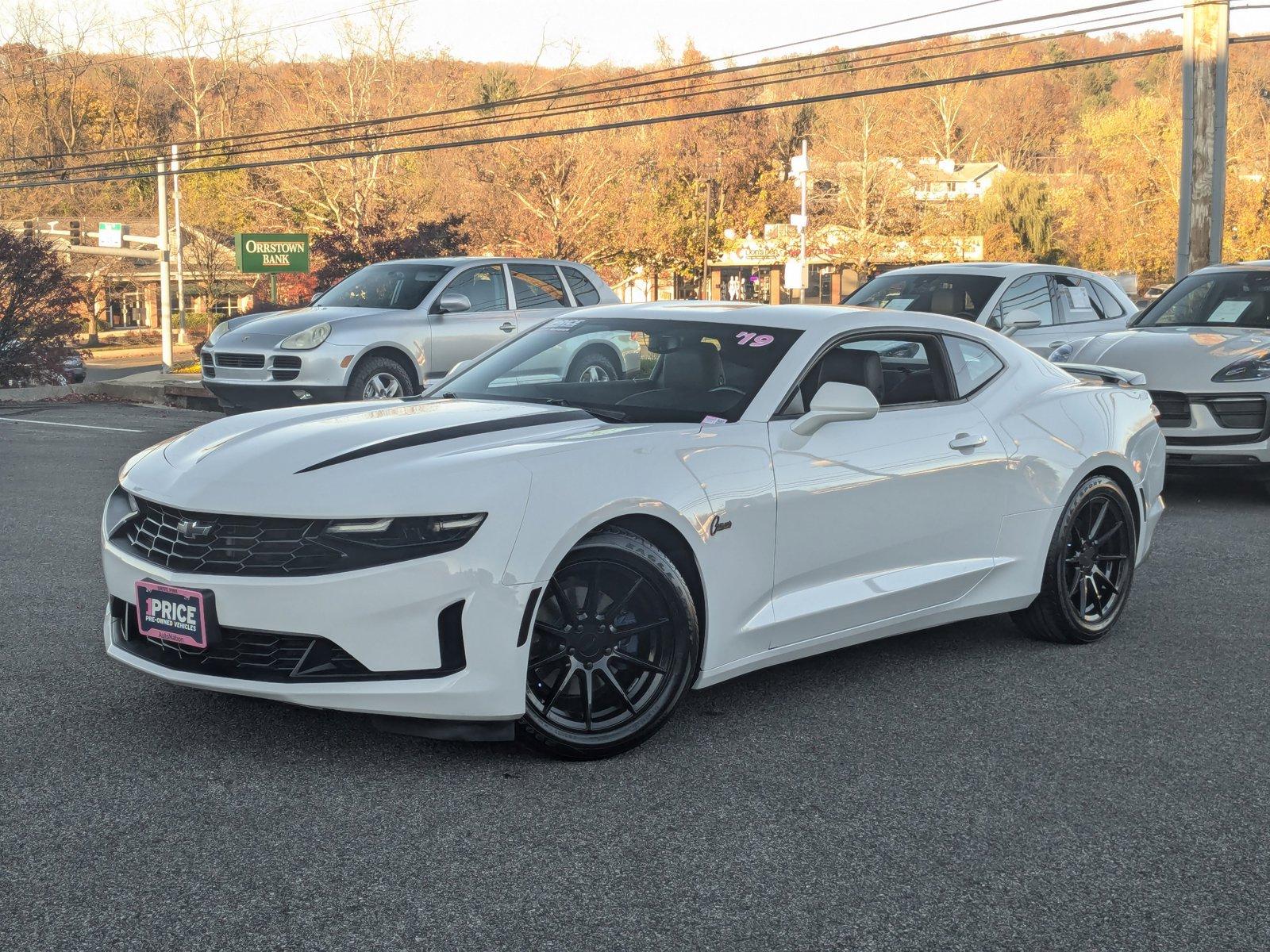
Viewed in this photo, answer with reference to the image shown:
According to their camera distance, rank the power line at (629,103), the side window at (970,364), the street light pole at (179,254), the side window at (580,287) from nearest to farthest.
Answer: the side window at (970,364), the side window at (580,287), the power line at (629,103), the street light pole at (179,254)

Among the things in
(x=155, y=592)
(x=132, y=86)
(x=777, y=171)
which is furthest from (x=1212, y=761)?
(x=132, y=86)

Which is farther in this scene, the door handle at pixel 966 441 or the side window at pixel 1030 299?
the side window at pixel 1030 299

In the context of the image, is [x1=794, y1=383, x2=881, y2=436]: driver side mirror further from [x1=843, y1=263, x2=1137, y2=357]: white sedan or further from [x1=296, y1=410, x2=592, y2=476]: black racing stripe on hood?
[x1=843, y1=263, x2=1137, y2=357]: white sedan

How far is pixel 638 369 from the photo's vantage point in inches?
216

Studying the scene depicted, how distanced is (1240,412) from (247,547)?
795cm

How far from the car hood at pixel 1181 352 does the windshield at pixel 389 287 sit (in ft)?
22.6

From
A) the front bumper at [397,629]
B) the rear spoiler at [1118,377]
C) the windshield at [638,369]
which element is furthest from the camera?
the rear spoiler at [1118,377]

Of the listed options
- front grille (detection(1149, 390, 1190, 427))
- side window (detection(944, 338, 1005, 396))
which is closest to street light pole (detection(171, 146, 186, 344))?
front grille (detection(1149, 390, 1190, 427))

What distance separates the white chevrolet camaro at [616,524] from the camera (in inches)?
162

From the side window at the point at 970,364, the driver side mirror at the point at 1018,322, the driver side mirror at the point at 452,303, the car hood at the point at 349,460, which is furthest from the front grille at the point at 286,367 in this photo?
the side window at the point at 970,364

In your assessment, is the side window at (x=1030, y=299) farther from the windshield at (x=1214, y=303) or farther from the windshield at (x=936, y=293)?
the windshield at (x=1214, y=303)

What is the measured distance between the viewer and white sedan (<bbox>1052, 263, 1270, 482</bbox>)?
9.94 meters

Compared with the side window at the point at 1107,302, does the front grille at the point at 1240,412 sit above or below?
below

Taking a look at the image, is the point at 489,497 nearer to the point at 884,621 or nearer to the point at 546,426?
the point at 546,426
